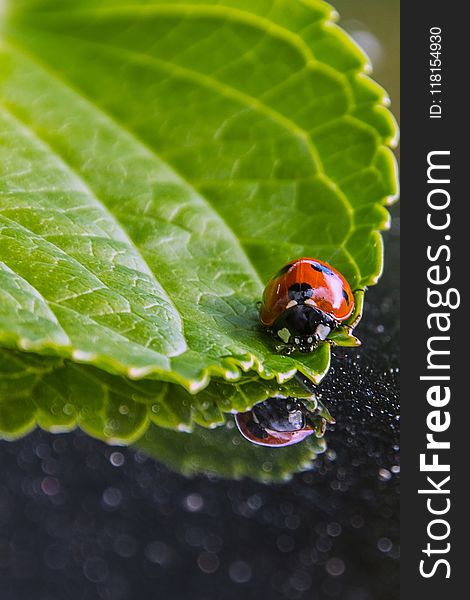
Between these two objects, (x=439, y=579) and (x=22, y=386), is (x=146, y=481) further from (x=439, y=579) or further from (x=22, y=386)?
(x=439, y=579)

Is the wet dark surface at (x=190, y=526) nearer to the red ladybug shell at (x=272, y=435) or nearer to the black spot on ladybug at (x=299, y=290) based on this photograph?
the red ladybug shell at (x=272, y=435)

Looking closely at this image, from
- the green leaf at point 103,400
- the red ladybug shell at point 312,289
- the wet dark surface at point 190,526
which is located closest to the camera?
the wet dark surface at point 190,526

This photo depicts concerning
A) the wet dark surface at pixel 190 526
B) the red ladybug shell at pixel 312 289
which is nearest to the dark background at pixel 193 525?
the wet dark surface at pixel 190 526

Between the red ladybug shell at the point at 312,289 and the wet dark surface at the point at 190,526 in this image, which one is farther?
the red ladybug shell at the point at 312,289

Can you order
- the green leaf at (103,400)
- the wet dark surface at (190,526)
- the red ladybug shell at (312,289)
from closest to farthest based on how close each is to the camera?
the wet dark surface at (190,526) < the green leaf at (103,400) < the red ladybug shell at (312,289)

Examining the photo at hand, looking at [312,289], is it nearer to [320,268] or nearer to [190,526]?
[320,268]

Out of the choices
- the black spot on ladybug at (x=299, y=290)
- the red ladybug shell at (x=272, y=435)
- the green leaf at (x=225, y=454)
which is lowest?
the green leaf at (x=225, y=454)

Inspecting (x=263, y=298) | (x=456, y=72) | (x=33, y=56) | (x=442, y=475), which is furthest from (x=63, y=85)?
(x=442, y=475)
